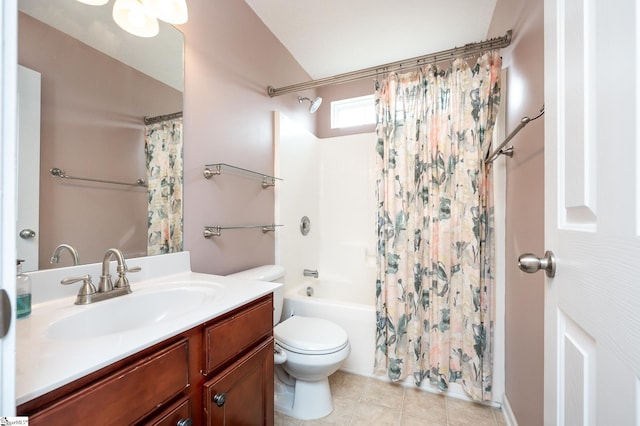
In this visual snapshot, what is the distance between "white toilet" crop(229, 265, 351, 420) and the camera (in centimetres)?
139

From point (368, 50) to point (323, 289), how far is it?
226 centimetres

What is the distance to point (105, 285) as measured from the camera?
90cm

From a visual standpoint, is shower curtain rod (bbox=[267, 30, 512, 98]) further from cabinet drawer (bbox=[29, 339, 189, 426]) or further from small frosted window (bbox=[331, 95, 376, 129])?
cabinet drawer (bbox=[29, 339, 189, 426])

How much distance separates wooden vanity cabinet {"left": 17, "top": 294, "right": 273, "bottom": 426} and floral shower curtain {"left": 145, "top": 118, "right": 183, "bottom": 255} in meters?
0.59

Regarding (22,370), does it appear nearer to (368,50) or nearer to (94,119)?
(94,119)

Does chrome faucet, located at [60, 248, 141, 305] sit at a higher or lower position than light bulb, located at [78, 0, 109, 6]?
lower

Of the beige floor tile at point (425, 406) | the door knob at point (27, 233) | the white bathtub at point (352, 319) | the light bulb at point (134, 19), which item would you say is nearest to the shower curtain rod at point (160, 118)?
the light bulb at point (134, 19)

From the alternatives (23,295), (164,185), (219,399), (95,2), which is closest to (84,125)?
(164,185)

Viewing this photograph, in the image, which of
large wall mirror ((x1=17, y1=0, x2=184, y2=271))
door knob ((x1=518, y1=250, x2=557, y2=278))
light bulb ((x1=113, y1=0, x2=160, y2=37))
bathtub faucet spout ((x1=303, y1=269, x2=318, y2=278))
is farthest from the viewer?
bathtub faucet spout ((x1=303, y1=269, x2=318, y2=278))

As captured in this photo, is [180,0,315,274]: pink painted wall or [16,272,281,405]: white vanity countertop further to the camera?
[180,0,315,274]: pink painted wall

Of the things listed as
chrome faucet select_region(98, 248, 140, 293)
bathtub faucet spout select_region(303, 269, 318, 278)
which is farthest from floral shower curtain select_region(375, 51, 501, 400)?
chrome faucet select_region(98, 248, 140, 293)

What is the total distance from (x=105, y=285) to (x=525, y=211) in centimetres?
180

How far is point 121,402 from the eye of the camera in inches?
21.9

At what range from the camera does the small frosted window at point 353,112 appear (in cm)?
269
